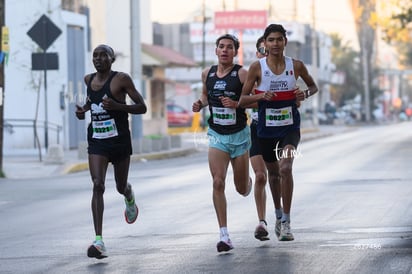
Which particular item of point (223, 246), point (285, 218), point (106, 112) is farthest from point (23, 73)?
point (223, 246)

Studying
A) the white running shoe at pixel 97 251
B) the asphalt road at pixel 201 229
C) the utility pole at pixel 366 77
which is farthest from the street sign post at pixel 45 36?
the utility pole at pixel 366 77

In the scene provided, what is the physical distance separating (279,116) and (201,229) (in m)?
2.10

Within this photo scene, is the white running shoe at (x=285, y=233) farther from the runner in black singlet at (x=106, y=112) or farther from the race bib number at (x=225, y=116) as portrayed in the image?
the runner in black singlet at (x=106, y=112)

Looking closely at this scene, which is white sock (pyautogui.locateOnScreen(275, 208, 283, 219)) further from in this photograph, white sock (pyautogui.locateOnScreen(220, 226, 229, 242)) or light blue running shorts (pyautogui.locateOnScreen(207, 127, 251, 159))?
white sock (pyautogui.locateOnScreen(220, 226, 229, 242))

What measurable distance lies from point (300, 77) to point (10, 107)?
28508 mm

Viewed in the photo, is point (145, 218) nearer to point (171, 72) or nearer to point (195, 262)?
point (195, 262)

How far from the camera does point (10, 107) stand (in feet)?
128

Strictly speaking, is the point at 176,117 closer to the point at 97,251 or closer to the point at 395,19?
the point at 395,19

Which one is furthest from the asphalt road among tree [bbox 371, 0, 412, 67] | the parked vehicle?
the parked vehicle

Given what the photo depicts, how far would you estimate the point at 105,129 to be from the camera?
11.1 metres

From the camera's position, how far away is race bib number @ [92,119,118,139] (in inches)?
436

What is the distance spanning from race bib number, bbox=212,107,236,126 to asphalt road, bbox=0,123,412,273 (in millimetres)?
1129

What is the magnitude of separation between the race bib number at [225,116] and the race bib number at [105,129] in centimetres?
95

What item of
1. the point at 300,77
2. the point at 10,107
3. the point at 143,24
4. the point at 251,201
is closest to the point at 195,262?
the point at 300,77
